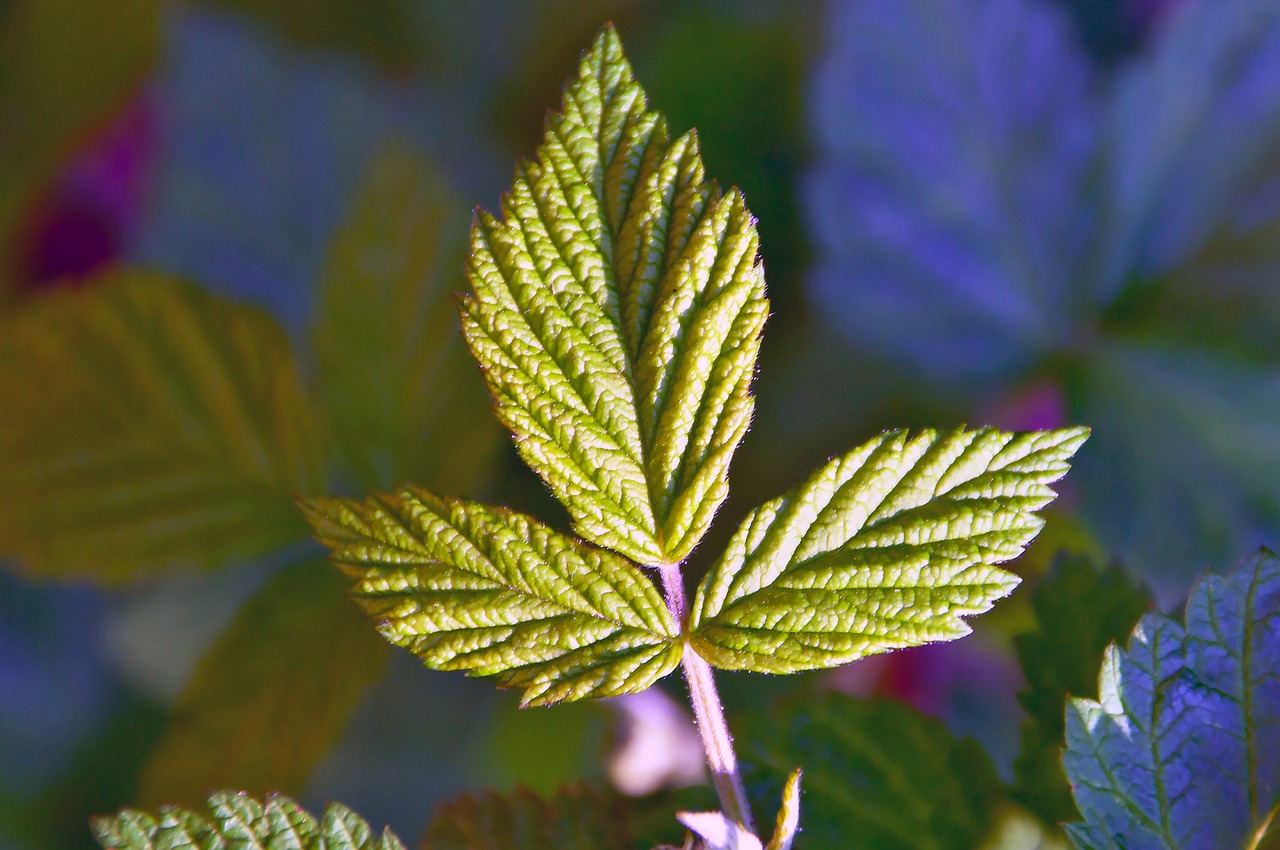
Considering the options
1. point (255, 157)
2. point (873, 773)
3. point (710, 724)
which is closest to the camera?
point (710, 724)

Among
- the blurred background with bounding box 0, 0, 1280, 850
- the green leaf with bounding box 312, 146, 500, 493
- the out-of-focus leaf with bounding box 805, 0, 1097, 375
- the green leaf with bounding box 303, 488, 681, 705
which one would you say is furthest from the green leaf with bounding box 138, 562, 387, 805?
the out-of-focus leaf with bounding box 805, 0, 1097, 375

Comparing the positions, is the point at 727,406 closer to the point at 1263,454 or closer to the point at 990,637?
the point at 1263,454

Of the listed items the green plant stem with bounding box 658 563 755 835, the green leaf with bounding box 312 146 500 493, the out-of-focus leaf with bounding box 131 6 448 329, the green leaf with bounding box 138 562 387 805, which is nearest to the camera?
the green plant stem with bounding box 658 563 755 835

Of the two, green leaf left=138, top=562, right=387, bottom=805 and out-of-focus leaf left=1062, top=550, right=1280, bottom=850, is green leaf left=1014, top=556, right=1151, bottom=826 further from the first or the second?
green leaf left=138, top=562, right=387, bottom=805

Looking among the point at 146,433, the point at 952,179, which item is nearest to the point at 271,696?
the point at 146,433

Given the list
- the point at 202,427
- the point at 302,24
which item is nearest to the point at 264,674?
the point at 202,427

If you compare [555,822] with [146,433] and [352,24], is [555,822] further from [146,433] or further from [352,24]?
[352,24]

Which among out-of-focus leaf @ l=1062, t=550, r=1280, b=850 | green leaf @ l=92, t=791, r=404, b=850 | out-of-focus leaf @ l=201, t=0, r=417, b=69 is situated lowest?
out-of-focus leaf @ l=1062, t=550, r=1280, b=850

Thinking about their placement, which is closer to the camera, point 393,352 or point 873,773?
point 873,773
